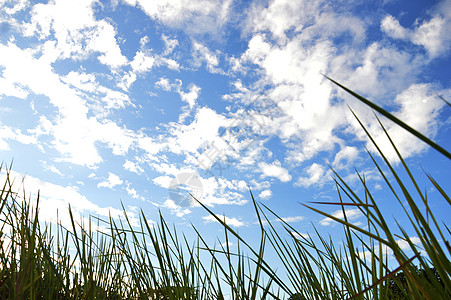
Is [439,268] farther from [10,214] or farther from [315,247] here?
[10,214]

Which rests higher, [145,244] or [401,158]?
[145,244]

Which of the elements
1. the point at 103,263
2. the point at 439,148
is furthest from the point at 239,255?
the point at 439,148

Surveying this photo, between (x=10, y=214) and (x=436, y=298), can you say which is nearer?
(x=436, y=298)

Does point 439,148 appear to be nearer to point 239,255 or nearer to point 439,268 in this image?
point 439,268

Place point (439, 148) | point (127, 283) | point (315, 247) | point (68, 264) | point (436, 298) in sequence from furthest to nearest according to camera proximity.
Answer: point (127, 283), point (68, 264), point (315, 247), point (436, 298), point (439, 148)

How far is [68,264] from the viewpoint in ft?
5.04

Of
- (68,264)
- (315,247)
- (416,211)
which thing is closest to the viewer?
(416,211)

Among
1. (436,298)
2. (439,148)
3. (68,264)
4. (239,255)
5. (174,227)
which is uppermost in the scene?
(174,227)

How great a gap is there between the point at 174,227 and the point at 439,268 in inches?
45.8

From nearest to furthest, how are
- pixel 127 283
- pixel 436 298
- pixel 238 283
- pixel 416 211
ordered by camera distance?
pixel 416 211
pixel 436 298
pixel 238 283
pixel 127 283

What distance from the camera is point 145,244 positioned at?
1436 mm

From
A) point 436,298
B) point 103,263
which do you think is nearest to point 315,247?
point 436,298

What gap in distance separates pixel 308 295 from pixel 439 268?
2.28ft

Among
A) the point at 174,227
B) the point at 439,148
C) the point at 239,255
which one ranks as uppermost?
the point at 174,227
